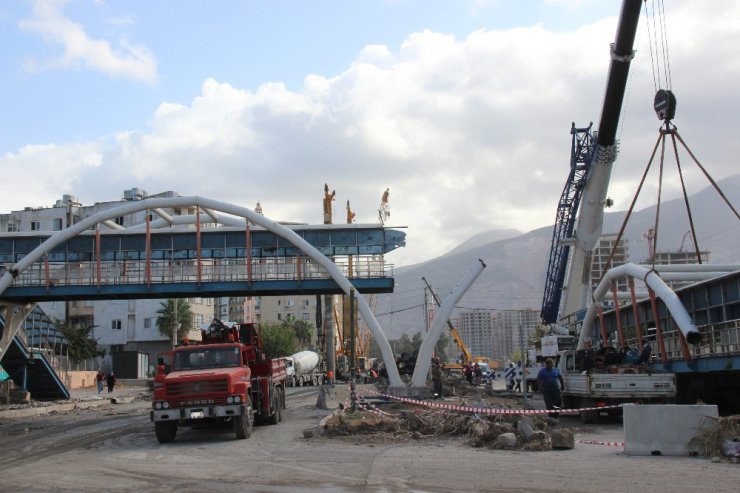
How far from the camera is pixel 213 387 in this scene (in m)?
18.1

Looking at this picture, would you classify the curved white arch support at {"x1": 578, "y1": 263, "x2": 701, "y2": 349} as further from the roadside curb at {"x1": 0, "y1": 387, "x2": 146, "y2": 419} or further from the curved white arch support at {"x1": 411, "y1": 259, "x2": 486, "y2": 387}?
the roadside curb at {"x1": 0, "y1": 387, "x2": 146, "y2": 419}

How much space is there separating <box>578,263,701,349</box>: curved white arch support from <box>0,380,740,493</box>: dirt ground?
11.3 ft

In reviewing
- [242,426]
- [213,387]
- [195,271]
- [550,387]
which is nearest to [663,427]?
[550,387]

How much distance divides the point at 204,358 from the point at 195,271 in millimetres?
18040

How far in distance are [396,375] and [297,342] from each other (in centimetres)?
9404

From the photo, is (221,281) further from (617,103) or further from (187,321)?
(187,321)

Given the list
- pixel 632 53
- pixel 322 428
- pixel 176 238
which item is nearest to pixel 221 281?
pixel 176 238

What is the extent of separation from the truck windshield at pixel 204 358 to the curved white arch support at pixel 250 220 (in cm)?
1397

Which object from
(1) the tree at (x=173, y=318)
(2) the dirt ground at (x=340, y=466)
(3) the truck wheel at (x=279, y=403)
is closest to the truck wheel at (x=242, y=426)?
(2) the dirt ground at (x=340, y=466)

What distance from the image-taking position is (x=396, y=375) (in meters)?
33.4

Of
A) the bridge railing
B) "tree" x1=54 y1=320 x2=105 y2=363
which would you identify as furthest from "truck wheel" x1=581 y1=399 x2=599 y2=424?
"tree" x1=54 y1=320 x2=105 y2=363

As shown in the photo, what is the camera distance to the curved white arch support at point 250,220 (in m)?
33.8

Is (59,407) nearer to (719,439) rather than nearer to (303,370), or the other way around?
(719,439)

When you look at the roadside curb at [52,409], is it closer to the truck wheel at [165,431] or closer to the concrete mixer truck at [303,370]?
the truck wheel at [165,431]
